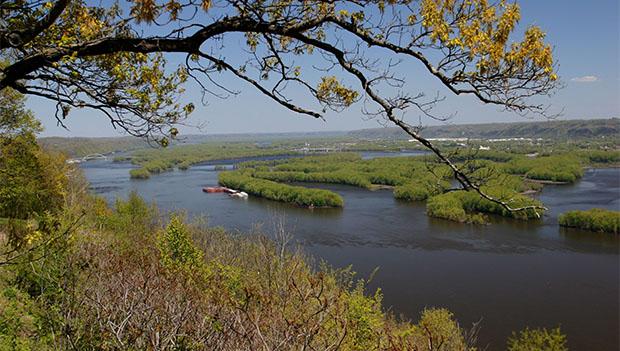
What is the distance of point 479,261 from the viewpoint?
2434 centimetres

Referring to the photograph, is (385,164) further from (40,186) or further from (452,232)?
(40,186)

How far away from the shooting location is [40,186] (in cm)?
1394

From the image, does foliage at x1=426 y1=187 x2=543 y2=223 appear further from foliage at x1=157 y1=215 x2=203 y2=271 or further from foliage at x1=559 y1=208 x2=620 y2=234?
foliage at x1=157 y1=215 x2=203 y2=271

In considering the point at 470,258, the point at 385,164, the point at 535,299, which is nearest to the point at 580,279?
the point at 535,299

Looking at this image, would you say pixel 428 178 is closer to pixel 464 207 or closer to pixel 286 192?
pixel 464 207

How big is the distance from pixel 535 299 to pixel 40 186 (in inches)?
752

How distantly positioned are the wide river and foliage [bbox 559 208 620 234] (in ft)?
2.47

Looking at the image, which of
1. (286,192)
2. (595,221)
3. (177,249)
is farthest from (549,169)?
(177,249)

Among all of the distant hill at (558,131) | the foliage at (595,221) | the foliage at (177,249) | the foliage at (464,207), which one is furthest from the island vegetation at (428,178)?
the distant hill at (558,131)

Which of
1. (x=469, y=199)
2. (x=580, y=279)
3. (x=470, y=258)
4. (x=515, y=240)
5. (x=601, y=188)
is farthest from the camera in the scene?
(x=601, y=188)

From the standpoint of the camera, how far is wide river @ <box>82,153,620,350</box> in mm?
18094

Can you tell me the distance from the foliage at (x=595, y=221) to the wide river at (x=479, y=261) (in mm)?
753

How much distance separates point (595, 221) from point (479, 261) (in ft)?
37.3

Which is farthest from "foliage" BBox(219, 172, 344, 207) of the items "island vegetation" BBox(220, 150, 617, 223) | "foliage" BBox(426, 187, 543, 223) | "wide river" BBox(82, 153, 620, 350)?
"foliage" BBox(426, 187, 543, 223)
